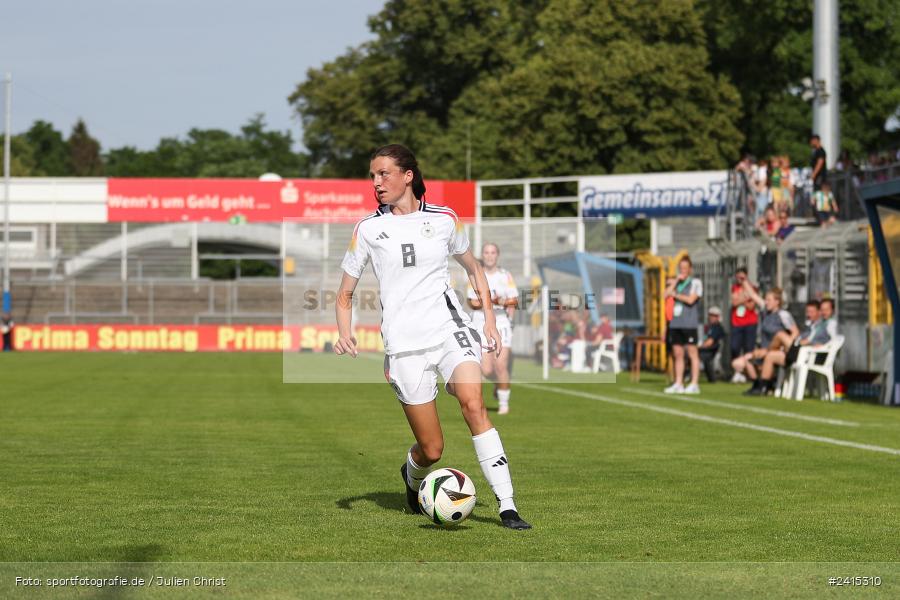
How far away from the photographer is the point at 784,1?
58719 mm

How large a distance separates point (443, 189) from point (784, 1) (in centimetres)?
1504

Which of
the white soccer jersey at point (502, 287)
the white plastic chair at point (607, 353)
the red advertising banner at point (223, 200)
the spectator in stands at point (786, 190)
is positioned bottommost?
the white plastic chair at point (607, 353)

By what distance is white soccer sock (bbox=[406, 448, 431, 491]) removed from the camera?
9016 millimetres

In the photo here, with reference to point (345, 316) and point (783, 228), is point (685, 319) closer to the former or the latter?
point (783, 228)

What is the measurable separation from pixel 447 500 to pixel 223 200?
55131mm

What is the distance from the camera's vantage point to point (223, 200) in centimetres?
6250

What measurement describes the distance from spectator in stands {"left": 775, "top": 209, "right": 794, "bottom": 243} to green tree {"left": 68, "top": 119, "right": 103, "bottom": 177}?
133 m

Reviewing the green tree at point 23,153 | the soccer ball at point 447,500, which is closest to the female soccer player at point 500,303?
the soccer ball at point 447,500

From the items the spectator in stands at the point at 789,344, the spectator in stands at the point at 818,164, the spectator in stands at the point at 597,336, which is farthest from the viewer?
the spectator in stands at the point at 597,336

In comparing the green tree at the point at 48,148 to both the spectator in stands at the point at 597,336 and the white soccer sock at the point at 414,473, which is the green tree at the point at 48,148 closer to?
the spectator in stands at the point at 597,336

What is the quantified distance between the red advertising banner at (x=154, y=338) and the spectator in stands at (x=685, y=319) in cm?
2923

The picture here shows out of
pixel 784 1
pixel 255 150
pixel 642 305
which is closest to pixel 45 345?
pixel 642 305

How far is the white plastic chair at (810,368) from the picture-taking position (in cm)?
2327

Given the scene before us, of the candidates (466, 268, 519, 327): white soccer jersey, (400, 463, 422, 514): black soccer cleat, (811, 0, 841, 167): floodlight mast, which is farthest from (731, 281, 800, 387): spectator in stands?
(400, 463, 422, 514): black soccer cleat
